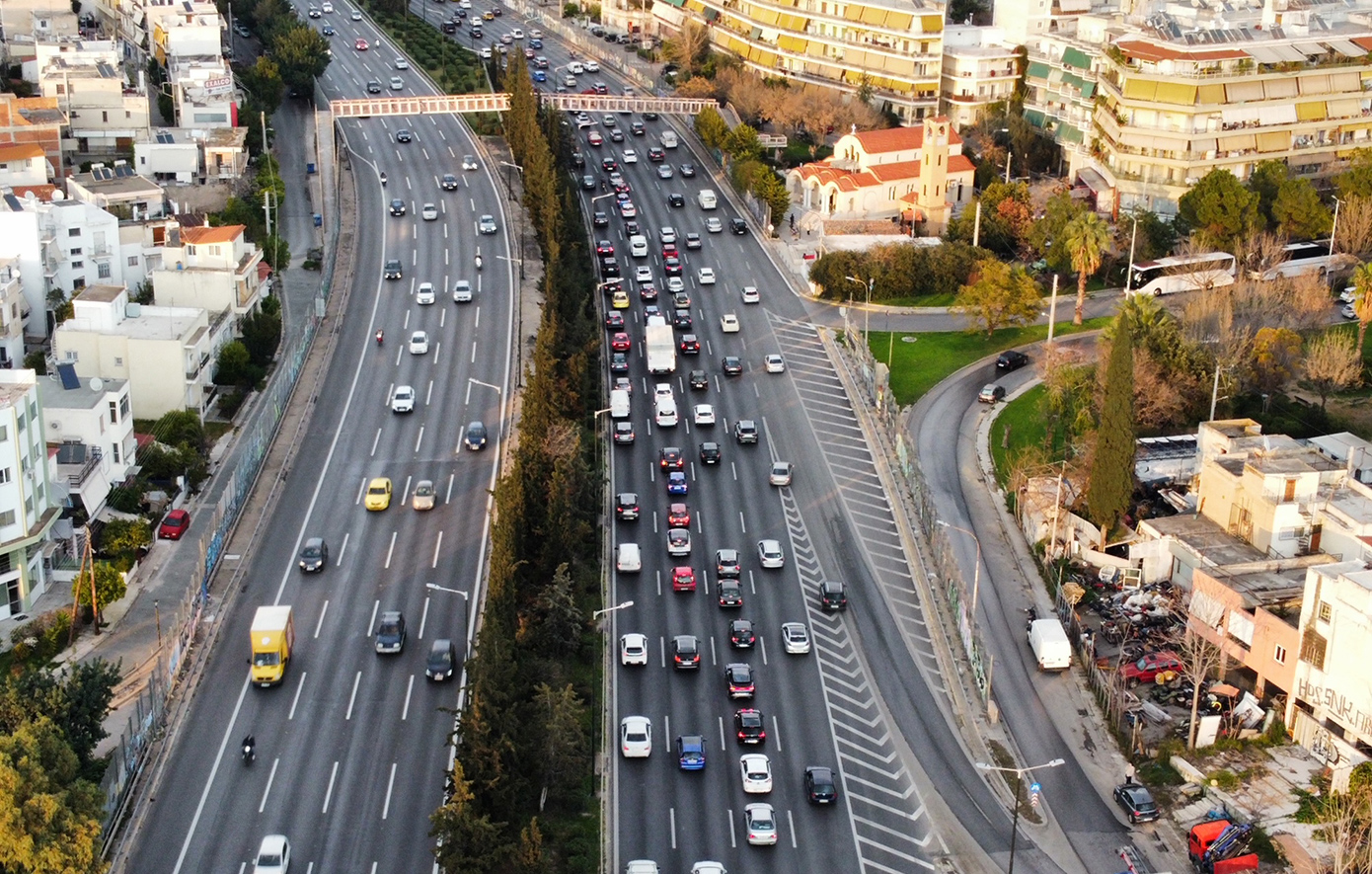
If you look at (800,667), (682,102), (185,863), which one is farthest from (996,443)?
(682,102)

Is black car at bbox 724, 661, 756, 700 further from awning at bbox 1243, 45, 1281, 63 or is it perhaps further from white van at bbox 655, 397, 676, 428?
awning at bbox 1243, 45, 1281, 63

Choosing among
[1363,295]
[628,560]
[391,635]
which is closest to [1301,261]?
[1363,295]

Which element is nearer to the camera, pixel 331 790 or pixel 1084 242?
pixel 331 790

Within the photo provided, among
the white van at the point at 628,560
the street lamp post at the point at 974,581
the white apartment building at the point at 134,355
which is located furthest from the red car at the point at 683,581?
the white apartment building at the point at 134,355

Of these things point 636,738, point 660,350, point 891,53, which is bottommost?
point 636,738

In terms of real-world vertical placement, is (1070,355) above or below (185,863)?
above

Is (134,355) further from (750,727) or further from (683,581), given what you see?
(750,727)

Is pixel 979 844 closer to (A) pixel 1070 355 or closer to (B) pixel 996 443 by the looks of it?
(B) pixel 996 443
